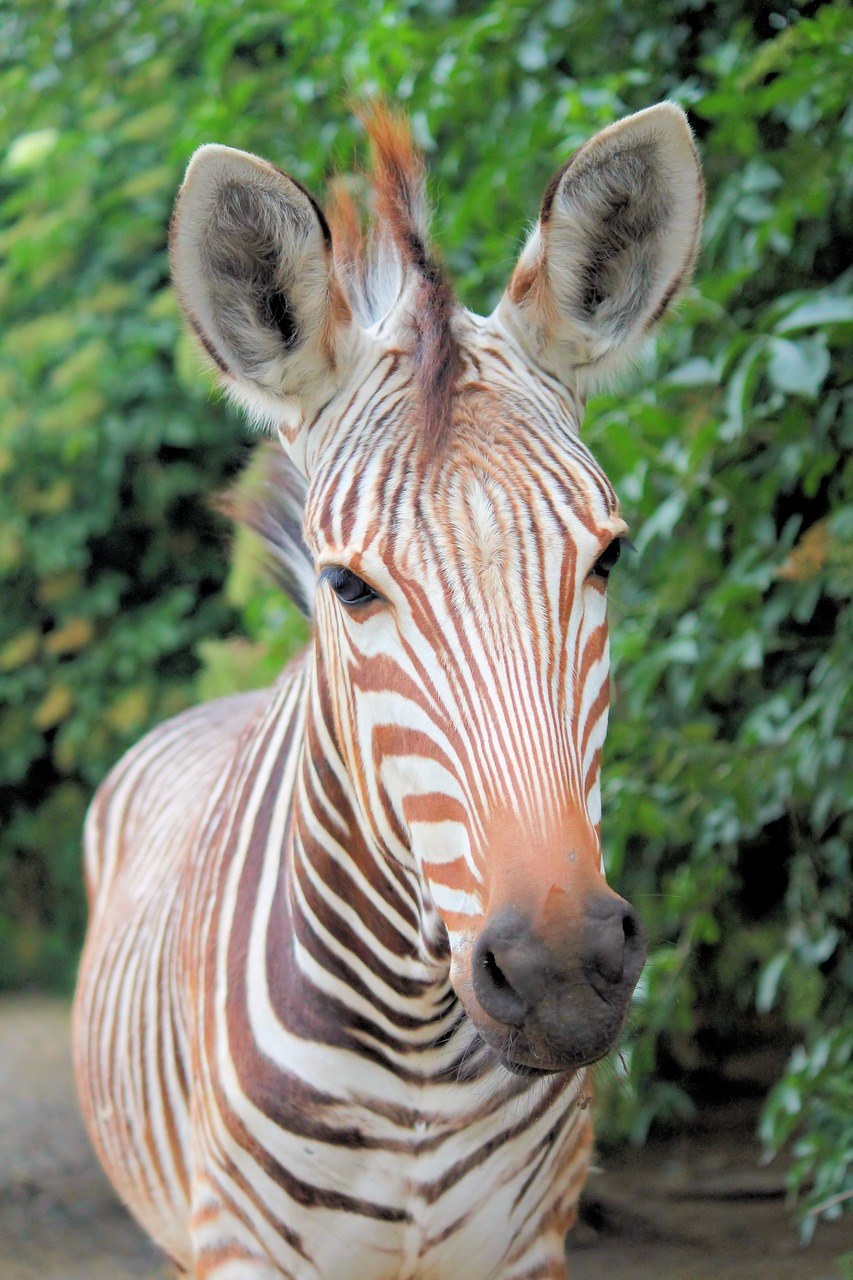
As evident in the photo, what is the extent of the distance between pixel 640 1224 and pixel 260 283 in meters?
3.93

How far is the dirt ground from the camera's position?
4.55 metres

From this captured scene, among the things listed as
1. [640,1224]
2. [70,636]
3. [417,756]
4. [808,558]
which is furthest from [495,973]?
[70,636]

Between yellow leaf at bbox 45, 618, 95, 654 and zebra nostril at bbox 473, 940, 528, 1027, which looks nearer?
zebra nostril at bbox 473, 940, 528, 1027

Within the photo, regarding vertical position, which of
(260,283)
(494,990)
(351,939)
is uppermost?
(260,283)

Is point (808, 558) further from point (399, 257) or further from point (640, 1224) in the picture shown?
point (640, 1224)

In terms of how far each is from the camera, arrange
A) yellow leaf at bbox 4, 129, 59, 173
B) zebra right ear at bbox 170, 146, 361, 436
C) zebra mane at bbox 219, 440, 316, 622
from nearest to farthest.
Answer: zebra right ear at bbox 170, 146, 361, 436
zebra mane at bbox 219, 440, 316, 622
yellow leaf at bbox 4, 129, 59, 173

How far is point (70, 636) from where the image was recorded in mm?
8141

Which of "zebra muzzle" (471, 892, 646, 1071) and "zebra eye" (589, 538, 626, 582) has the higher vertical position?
"zebra eye" (589, 538, 626, 582)

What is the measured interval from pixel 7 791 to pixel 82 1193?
351 cm

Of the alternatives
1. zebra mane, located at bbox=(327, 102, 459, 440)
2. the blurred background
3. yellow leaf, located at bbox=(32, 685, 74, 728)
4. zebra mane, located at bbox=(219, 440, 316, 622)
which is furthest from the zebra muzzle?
yellow leaf, located at bbox=(32, 685, 74, 728)

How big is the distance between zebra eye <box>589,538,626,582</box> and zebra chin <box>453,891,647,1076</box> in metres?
0.51

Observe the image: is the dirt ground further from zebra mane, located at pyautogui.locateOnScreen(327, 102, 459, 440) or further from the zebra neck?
zebra mane, located at pyautogui.locateOnScreen(327, 102, 459, 440)

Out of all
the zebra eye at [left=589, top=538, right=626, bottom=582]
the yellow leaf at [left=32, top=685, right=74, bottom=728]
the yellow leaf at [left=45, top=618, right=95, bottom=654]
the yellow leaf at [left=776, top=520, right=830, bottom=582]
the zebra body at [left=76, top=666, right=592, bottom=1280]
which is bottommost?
the yellow leaf at [left=32, top=685, right=74, bottom=728]

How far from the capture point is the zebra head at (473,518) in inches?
67.4
